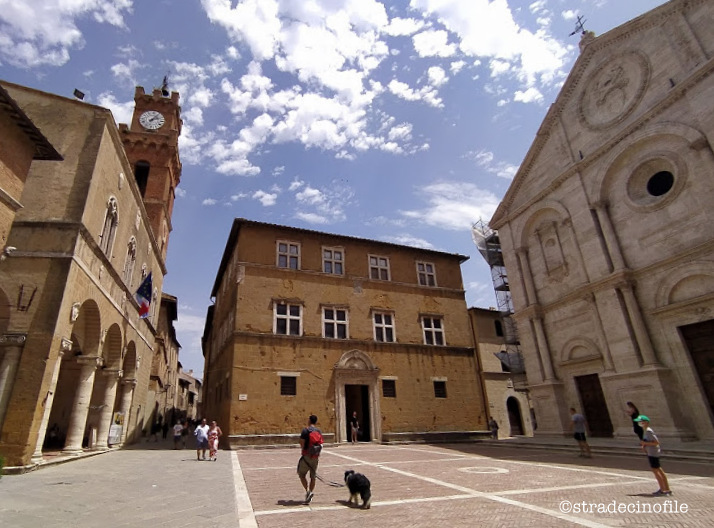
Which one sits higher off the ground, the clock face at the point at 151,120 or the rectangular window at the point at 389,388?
the clock face at the point at 151,120

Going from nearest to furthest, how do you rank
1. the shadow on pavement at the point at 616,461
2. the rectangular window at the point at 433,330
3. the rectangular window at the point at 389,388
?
the shadow on pavement at the point at 616,461
the rectangular window at the point at 389,388
the rectangular window at the point at 433,330

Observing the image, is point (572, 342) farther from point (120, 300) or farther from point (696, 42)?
point (120, 300)

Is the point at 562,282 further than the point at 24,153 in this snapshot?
Yes

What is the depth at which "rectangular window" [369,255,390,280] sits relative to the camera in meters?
25.0

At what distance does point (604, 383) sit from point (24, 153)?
2127 cm

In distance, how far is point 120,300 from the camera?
1778cm

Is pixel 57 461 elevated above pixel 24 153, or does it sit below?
below

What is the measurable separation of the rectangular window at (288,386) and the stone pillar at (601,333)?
1438 centimetres

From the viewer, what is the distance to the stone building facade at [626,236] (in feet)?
45.7

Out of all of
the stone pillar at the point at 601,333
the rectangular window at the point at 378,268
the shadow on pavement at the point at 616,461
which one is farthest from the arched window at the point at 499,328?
the shadow on pavement at the point at 616,461

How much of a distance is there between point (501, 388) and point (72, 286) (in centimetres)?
2763

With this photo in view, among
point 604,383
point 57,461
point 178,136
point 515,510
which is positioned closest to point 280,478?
point 515,510

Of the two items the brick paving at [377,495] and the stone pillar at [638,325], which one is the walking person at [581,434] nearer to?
the brick paving at [377,495]

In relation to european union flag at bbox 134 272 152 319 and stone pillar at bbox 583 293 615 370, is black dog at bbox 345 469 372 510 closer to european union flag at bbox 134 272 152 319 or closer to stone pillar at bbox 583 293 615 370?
stone pillar at bbox 583 293 615 370
